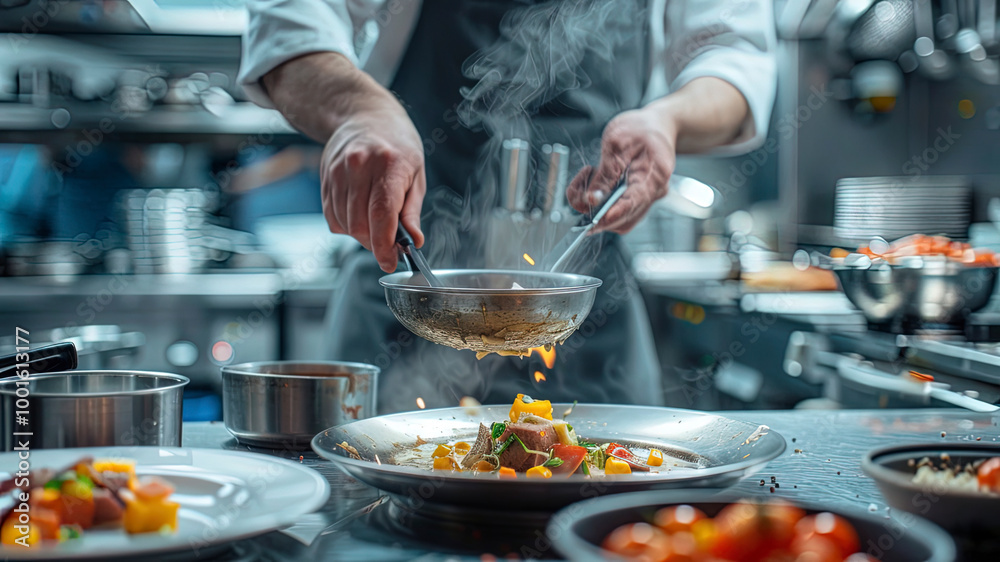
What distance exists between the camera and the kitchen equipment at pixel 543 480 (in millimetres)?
775

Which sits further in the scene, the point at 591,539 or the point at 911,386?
the point at 911,386

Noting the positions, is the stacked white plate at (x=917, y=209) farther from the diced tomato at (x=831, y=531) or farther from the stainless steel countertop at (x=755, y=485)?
the diced tomato at (x=831, y=531)

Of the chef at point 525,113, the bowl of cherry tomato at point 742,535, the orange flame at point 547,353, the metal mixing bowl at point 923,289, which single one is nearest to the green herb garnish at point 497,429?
the orange flame at point 547,353

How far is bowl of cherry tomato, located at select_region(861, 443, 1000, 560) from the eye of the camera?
70cm

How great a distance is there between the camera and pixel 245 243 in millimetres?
4109

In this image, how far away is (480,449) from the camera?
3.47ft

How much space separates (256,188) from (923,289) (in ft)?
10.4

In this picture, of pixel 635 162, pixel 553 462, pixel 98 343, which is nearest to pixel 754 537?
pixel 553 462

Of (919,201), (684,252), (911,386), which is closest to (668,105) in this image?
(911,386)

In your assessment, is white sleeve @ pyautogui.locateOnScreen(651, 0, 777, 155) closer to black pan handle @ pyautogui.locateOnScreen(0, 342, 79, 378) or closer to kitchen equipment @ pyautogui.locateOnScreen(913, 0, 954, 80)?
black pan handle @ pyautogui.locateOnScreen(0, 342, 79, 378)

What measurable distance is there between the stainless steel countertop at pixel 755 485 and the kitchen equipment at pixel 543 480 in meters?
0.04

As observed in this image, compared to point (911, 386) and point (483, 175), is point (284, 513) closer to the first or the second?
point (483, 175)

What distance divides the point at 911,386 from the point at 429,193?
58.5 inches

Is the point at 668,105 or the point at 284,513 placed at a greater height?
the point at 668,105
